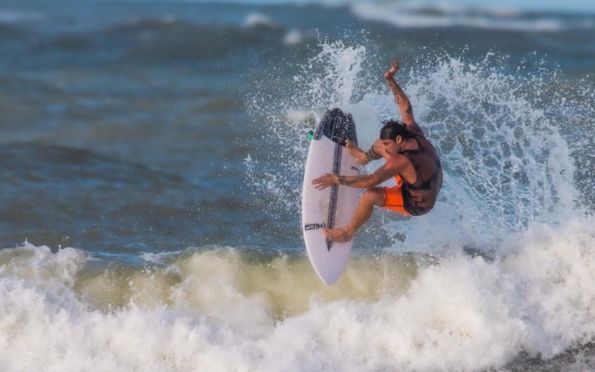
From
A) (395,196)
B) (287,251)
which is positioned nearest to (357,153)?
(395,196)

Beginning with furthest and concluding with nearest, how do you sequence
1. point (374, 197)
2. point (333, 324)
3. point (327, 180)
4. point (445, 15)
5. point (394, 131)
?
point (445, 15), point (333, 324), point (374, 197), point (394, 131), point (327, 180)

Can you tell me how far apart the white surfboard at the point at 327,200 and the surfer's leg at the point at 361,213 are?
8 cm

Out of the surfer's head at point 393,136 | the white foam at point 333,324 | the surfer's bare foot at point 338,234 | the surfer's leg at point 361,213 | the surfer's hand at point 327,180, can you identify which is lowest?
the white foam at point 333,324

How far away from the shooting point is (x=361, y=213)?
7.81 m

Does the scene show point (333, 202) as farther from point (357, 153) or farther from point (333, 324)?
point (333, 324)

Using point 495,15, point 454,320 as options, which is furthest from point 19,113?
point 495,15

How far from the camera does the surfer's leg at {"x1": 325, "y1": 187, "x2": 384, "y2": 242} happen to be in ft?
25.4

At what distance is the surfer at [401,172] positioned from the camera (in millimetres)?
7547

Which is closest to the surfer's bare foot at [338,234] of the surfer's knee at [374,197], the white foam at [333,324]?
the surfer's knee at [374,197]

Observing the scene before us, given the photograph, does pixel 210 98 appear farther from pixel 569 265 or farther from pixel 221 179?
pixel 569 265

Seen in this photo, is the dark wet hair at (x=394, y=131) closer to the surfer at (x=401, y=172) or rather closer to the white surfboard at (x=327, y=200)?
the surfer at (x=401, y=172)

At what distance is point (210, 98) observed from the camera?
719 inches

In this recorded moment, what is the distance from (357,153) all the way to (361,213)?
54cm

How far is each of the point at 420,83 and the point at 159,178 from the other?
438 cm
